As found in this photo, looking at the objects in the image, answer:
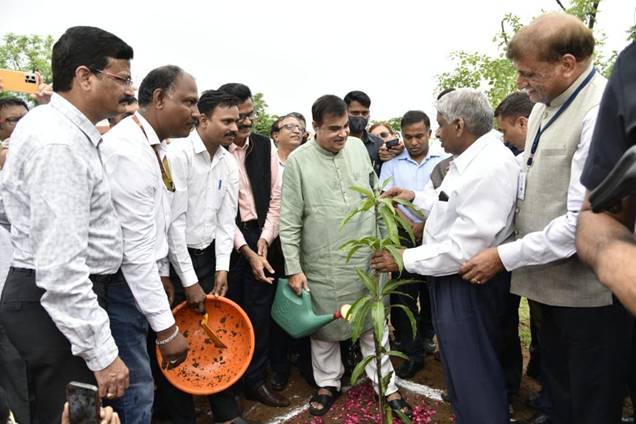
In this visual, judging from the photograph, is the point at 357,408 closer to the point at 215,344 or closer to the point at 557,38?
the point at 215,344

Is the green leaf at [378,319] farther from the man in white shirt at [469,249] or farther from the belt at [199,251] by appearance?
the belt at [199,251]

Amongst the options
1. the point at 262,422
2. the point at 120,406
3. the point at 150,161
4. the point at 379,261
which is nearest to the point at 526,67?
the point at 379,261

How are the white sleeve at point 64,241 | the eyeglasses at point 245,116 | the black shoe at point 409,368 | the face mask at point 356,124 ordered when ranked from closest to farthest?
the white sleeve at point 64,241
the eyeglasses at point 245,116
the black shoe at point 409,368
the face mask at point 356,124

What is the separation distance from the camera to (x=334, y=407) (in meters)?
3.51

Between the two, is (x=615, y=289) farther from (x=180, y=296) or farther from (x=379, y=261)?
(x=180, y=296)

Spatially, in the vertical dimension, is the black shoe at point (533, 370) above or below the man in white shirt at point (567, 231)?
below

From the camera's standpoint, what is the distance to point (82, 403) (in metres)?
1.08

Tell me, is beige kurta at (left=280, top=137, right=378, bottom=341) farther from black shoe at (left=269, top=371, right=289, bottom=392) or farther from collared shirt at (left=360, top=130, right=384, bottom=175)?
collared shirt at (left=360, top=130, right=384, bottom=175)

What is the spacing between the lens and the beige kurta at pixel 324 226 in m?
3.36

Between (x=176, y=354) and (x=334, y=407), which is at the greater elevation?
(x=176, y=354)

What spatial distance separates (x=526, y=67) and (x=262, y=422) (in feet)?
9.57

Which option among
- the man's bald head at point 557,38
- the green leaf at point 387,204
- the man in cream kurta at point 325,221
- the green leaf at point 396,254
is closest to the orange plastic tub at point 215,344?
the man in cream kurta at point 325,221

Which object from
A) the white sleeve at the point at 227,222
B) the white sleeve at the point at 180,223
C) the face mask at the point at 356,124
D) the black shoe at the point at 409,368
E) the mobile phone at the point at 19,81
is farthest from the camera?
the face mask at the point at 356,124

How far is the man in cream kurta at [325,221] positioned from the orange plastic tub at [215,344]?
1.81ft
